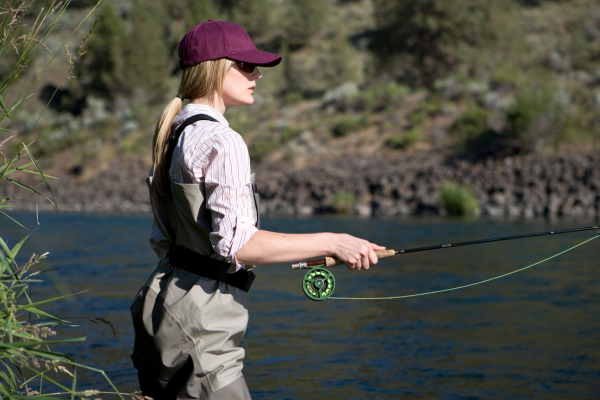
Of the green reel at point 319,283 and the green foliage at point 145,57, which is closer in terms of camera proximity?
the green reel at point 319,283

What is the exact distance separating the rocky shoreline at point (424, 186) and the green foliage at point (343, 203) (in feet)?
0.10

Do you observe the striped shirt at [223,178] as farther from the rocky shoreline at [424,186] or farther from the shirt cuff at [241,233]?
the rocky shoreline at [424,186]

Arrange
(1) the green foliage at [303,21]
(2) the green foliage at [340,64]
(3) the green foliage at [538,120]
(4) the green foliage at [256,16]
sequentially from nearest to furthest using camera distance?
1. (3) the green foliage at [538,120]
2. (2) the green foliage at [340,64]
3. (1) the green foliage at [303,21]
4. (4) the green foliage at [256,16]

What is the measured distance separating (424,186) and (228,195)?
56.8 ft

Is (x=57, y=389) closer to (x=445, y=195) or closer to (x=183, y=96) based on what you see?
(x=183, y=96)

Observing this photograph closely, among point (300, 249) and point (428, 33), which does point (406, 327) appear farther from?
point (428, 33)

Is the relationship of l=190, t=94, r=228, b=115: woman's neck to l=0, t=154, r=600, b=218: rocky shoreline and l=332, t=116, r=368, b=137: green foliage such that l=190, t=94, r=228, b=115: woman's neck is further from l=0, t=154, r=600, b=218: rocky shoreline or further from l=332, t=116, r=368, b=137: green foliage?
l=332, t=116, r=368, b=137: green foliage

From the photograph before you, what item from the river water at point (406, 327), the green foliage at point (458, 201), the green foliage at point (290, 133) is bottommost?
the river water at point (406, 327)

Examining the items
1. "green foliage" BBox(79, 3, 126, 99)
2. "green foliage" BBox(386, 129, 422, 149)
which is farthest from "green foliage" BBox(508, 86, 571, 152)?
"green foliage" BBox(79, 3, 126, 99)

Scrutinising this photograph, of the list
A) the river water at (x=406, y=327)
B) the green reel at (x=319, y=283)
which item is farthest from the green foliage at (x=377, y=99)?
the green reel at (x=319, y=283)

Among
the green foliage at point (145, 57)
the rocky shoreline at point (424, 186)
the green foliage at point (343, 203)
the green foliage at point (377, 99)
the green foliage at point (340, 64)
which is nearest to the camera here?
the rocky shoreline at point (424, 186)

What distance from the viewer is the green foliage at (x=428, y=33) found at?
97.8 feet

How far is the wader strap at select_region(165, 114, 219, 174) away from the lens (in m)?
1.99

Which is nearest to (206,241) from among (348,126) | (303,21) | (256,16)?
(348,126)
